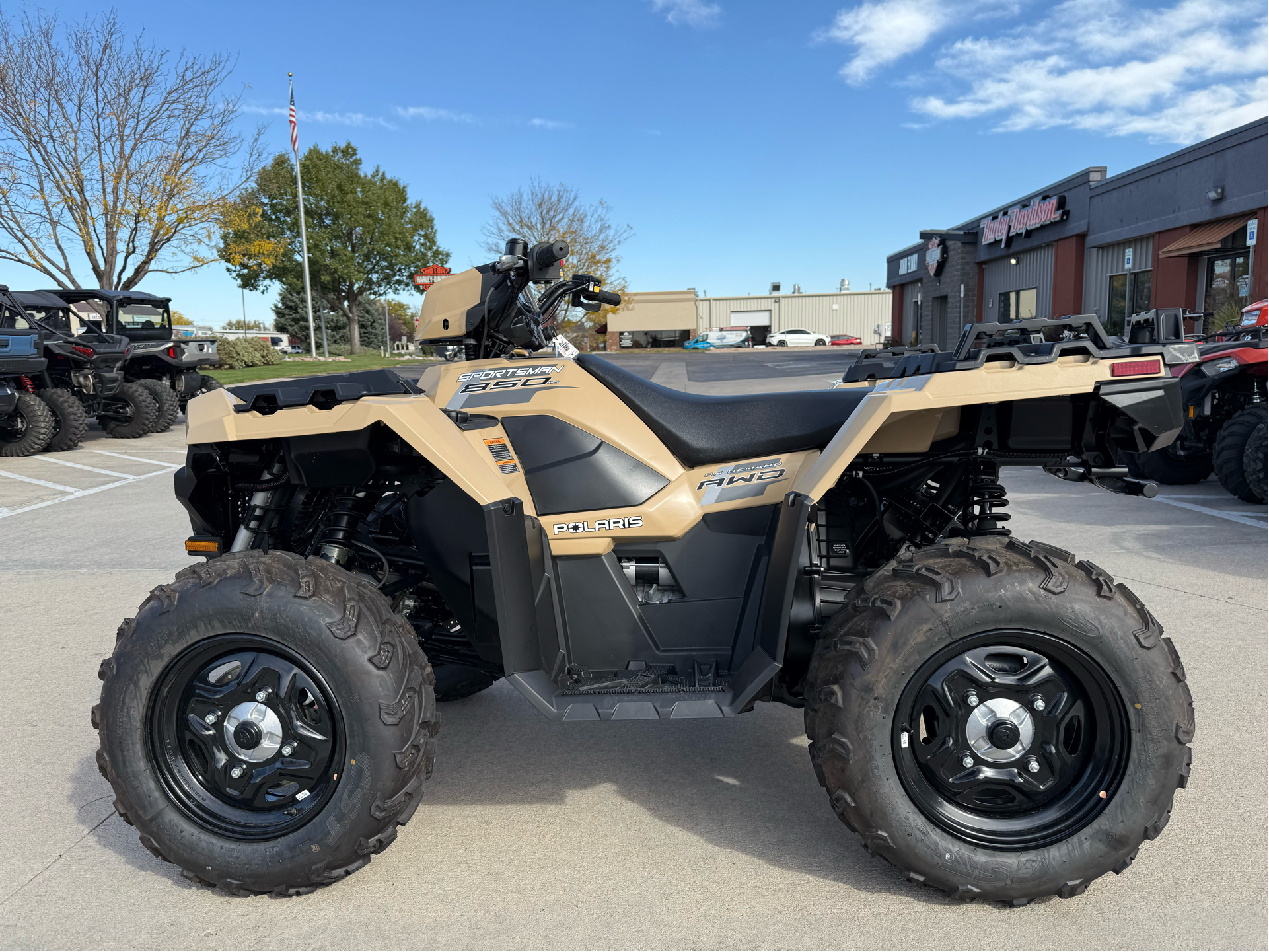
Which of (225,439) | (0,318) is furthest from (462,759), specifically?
(0,318)

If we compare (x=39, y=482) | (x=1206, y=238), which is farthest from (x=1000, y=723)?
(x=1206, y=238)

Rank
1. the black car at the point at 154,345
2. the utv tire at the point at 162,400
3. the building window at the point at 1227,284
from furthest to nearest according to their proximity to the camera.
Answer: the building window at the point at 1227,284 → the black car at the point at 154,345 → the utv tire at the point at 162,400

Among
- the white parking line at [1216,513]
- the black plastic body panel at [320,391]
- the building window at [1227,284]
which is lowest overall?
the white parking line at [1216,513]

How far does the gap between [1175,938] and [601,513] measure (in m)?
1.84

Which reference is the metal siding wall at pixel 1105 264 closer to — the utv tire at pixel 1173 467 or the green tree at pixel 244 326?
the utv tire at pixel 1173 467

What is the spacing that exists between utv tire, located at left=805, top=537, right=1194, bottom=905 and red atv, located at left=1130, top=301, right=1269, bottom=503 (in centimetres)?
512

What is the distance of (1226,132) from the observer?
1812cm

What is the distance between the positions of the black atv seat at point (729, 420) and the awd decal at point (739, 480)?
1.3 inches

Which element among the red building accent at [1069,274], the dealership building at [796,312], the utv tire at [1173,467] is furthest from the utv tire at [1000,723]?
the dealership building at [796,312]

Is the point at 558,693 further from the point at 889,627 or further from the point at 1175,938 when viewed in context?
the point at 1175,938

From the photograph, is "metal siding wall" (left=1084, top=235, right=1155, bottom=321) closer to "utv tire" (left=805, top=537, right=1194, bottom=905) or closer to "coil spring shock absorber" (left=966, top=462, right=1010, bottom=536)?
"coil spring shock absorber" (left=966, top=462, right=1010, bottom=536)

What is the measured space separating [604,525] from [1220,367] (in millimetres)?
6613

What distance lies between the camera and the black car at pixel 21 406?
11.7 meters

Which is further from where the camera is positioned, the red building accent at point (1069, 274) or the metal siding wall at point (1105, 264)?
the red building accent at point (1069, 274)
